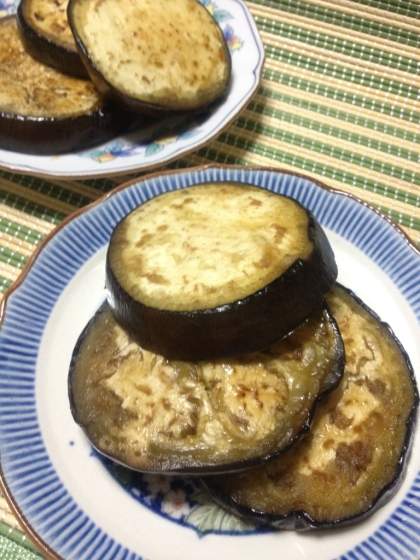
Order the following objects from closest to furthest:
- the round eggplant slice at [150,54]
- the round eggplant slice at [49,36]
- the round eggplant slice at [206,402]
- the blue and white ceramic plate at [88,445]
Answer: the round eggplant slice at [206,402] → the blue and white ceramic plate at [88,445] → the round eggplant slice at [150,54] → the round eggplant slice at [49,36]

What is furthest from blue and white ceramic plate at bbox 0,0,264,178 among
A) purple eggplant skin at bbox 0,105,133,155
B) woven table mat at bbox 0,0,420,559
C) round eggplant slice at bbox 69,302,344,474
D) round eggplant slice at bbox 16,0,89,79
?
round eggplant slice at bbox 69,302,344,474

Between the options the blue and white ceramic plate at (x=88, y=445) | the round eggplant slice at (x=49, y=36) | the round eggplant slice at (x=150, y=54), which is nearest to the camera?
the blue and white ceramic plate at (x=88, y=445)

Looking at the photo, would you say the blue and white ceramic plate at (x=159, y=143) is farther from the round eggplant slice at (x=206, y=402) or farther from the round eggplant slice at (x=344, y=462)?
the round eggplant slice at (x=344, y=462)

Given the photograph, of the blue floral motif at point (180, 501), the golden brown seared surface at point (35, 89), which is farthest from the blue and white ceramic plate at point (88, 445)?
the golden brown seared surface at point (35, 89)

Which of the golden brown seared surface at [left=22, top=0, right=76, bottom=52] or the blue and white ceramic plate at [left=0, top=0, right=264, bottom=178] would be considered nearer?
the blue and white ceramic plate at [left=0, top=0, right=264, bottom=178]

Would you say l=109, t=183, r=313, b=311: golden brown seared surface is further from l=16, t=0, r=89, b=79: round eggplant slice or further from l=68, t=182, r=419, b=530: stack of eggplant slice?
l=16, t=0, r=89, b=79: round eggplant slice

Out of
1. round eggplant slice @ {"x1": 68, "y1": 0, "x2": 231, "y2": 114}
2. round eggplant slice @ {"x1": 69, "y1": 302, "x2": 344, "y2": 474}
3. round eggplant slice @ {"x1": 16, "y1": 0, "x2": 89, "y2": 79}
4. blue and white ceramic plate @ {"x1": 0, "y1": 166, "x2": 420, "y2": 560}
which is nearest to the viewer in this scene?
round eggplant slice @ {"x1": 69, "y1": 302, "x2": 344, "y2": 474}

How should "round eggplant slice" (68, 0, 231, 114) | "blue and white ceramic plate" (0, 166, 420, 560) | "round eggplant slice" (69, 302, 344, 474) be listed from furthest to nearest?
"round eggplant slice" (68, 0, 231, 114)
"blue and white ceramic plate" (0, 166, 420, 560)
"round eggplant slice" (69, 302, 344, 474)
